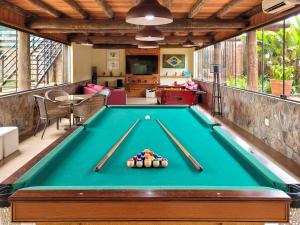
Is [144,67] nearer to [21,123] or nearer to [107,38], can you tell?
[107,38]

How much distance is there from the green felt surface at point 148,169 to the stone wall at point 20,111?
3.40 m

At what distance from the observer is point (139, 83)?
56.4 ft

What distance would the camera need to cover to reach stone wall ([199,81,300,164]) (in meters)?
5.21

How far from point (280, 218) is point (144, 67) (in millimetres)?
15757

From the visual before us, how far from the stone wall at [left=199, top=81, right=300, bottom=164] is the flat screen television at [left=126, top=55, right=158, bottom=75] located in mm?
8238

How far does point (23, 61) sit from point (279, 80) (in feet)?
17.9

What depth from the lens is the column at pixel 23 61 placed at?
Answer: 7.84m

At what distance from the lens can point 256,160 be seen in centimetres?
224

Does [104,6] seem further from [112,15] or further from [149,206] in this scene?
[149,206]

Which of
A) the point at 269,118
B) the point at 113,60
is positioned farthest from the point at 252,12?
the point at 113,60

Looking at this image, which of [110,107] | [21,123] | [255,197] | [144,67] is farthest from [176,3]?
[144,67]

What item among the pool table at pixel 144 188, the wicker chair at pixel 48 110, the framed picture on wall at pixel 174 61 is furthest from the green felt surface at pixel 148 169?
the framed picture on wall at pixel 174 61

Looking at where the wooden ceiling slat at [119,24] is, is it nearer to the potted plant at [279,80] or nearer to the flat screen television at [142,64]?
the potted plant at [279,80]

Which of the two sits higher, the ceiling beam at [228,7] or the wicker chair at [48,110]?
the ceiling beam at [228,7]
